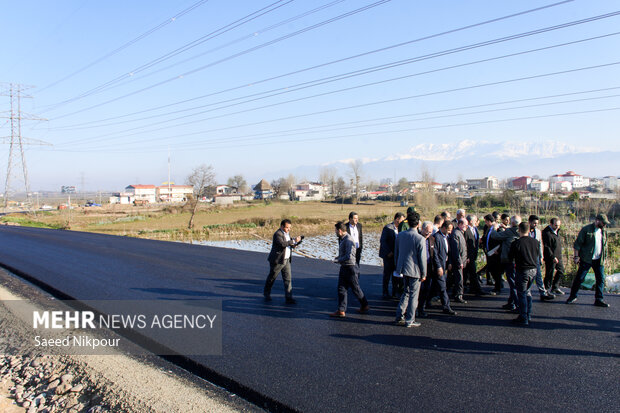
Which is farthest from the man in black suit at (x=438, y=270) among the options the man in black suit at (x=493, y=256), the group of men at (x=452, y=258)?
the man in black suit at (x=493, y=256)

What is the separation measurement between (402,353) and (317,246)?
2659cm

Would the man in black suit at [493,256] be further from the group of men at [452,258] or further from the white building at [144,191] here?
the white building at [144,191]

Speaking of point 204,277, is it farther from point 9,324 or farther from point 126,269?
point 9,324

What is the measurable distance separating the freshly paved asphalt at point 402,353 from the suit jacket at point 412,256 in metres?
1.02

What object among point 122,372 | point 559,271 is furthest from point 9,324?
point 559,271

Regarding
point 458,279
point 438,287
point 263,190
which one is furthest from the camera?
point 263,190

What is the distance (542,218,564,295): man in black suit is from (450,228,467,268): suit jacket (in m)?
2.19

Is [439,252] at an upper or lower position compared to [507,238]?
lower

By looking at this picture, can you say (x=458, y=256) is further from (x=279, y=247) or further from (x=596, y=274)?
(x=279, y=247)

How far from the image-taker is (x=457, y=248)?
8922 mm

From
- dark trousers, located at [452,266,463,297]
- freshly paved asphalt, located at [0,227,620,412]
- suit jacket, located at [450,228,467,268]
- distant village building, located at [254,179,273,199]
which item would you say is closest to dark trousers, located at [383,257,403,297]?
freshly paved asphalt, located at [0,227,620,412]

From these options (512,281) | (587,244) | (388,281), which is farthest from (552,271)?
(388,281)

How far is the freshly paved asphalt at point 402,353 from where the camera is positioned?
493 centimetres

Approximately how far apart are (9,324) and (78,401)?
177 inches
